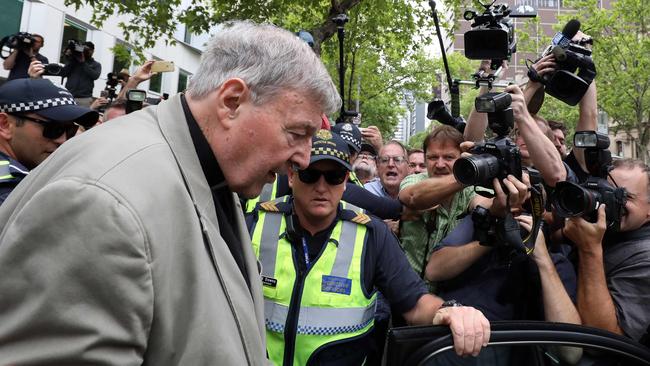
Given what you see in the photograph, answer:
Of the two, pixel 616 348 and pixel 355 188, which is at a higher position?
pixel 355 188

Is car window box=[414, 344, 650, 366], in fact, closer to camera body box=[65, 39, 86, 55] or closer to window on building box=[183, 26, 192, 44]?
camera body box=[65, 39, 86, 55]

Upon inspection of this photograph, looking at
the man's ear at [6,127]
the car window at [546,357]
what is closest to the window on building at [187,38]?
the man's ear at [6,127]

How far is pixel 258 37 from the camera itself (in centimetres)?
142

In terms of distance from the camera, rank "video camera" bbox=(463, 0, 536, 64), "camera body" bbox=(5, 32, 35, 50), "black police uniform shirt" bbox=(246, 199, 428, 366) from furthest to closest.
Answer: "camera body" bbox=(5, 32, 35, 50) → "video camera" bbox=(463, 0, 536, 64) → "black police uniform shirt" bbox=(246, 199, 428, 366)

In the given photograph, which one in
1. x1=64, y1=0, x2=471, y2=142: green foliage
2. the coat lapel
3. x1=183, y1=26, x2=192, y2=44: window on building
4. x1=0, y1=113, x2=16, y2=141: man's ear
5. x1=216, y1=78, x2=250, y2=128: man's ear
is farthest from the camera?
x1=183, y1=26, x2=192, y2=44: window on building

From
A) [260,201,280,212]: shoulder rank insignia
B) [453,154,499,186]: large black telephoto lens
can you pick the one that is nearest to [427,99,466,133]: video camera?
[453,154,499,186]: large black telephoto lens

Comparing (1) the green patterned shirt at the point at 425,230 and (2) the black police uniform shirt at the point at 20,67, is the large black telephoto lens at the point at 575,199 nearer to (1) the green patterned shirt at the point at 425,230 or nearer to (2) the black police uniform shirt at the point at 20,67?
(1) the green patterned shirt at the point at 425,230

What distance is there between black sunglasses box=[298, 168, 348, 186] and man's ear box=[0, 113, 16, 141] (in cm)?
158

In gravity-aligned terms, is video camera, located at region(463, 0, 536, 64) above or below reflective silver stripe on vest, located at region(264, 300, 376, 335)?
above

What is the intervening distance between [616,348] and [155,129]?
1.84 m

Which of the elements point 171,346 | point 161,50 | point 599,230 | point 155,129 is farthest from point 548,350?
point 161,50

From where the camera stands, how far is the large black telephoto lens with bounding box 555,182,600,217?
2.33 metres

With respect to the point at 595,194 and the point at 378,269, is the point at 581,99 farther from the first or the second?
the point at 378,269

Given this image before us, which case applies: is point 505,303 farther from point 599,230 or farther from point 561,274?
point 599,230
